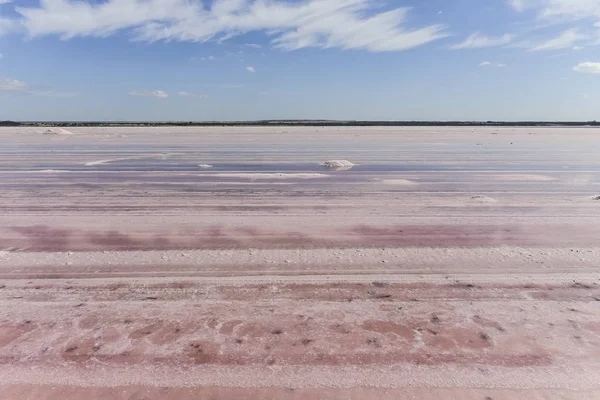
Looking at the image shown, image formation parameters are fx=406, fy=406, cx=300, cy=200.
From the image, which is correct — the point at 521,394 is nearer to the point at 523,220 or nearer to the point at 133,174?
the point at 523,220

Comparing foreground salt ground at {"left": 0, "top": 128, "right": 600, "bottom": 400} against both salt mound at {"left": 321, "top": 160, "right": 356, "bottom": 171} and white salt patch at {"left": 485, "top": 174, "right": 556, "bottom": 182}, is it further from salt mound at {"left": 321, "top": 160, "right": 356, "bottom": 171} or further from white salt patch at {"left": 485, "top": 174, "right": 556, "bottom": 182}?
salt mound at {"left": 321, "top": 160, "right": 356, "bottom": 171}

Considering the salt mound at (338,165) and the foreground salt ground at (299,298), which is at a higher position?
the salt mound at (338,165)

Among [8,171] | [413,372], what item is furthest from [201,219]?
[8,171]

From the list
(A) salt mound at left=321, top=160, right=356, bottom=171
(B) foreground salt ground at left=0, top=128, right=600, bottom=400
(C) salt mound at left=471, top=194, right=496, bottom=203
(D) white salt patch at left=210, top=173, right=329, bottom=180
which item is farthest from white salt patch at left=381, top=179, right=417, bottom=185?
(A) salt mound at left=321, top=160, right=356, bottom=171

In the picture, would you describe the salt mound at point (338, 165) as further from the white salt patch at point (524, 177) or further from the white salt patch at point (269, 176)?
the white salt patch at point (524, 177)

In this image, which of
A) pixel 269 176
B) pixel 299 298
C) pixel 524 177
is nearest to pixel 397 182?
pixel 269 176

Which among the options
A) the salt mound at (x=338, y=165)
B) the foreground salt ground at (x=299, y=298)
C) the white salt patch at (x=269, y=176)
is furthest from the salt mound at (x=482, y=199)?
the salt mound at (x=338, y=165)

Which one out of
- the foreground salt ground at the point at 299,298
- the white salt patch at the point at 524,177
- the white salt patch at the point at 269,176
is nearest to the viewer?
the foreground salt ground at the point at 299,298

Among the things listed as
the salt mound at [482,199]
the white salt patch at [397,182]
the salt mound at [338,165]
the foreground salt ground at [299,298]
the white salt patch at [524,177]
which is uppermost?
the salt mound at [338,165]
